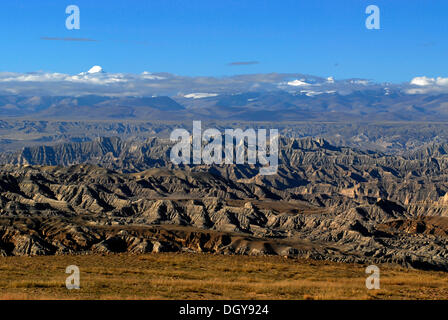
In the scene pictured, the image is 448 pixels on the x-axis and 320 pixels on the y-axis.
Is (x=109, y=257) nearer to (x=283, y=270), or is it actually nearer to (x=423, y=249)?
(x=283, y=270)

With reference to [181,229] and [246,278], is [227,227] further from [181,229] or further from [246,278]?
[246,278]

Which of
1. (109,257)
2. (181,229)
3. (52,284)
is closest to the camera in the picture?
(52,284)

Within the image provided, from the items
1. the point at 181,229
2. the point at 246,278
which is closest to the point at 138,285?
the point at 246,278
